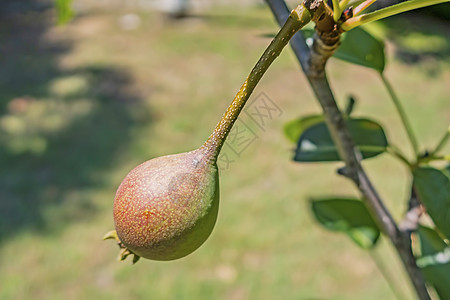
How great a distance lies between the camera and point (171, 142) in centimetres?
347

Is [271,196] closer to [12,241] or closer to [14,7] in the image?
[12,241]

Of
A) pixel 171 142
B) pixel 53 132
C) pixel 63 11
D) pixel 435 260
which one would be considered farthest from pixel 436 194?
pixel 53 132

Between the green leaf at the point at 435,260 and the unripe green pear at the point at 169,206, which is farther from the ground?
the unripe green pear at the point at 169,206

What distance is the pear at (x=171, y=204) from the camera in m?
0.56

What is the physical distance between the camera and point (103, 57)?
4551mm

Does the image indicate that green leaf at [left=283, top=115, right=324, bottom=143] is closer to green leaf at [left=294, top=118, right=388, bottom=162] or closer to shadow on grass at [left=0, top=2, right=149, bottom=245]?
green leaf at [left=294, top=118, right=388, bottom=162]

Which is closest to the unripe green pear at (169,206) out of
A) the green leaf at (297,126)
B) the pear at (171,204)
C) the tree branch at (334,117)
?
the pear at (171,204)

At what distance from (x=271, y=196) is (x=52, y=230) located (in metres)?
1.15

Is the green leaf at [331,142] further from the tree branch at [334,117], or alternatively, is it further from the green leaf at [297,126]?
the tree branch at [334,117]

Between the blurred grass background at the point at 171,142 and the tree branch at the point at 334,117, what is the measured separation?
58 cm

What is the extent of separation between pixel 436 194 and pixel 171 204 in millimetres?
414

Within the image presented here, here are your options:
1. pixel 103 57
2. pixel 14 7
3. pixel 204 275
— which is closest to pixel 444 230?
pixel 204 275

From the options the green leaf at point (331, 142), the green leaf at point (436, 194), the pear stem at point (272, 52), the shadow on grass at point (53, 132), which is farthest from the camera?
the shadow on grass at point (53, 132)

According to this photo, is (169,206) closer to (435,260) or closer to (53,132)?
(435,260)
